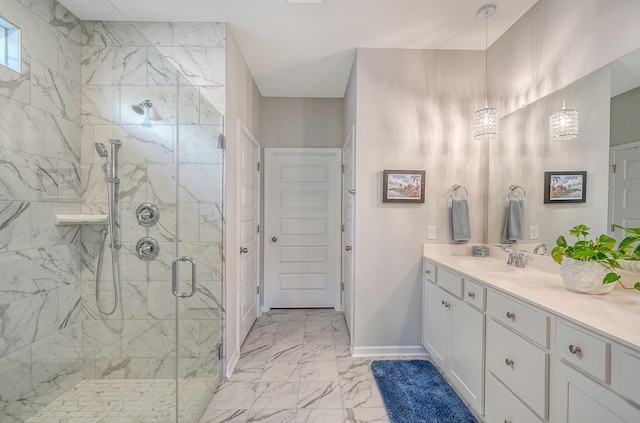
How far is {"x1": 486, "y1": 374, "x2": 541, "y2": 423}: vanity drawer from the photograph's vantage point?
121 cm

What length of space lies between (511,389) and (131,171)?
2431 mm

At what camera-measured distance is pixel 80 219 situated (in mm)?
1606

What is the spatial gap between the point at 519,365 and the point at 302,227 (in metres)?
2.50

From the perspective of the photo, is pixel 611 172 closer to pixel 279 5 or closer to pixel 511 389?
pixel 511 389

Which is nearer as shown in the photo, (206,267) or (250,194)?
(206,267)

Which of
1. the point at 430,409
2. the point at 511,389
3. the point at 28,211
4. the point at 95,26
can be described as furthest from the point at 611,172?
the point at 95,26

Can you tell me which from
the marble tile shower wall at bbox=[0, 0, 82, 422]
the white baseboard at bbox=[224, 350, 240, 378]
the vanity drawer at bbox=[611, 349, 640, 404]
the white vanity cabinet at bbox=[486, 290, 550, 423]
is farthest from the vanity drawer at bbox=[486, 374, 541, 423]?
the marble tile shower wall at bbox=[0, 0, 82, 422]

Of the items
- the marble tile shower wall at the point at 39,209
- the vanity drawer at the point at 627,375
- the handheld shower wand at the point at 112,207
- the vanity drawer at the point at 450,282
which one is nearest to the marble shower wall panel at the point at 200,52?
the marble tile shower wall at the point at 39,209

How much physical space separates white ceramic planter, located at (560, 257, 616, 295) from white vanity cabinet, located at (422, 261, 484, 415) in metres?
0.40

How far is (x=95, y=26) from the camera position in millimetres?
1883

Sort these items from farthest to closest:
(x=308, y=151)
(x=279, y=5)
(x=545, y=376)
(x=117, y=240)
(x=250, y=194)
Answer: (x=308, y=151) < (x=250, y=194) < (x=279, y=5) < (x=117, y=240) < (x=545, y=376)

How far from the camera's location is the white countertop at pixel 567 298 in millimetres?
908

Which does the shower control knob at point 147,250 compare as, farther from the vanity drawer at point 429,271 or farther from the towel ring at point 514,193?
the towel ring at point 514,193

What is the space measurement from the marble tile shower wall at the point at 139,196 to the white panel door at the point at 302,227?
1.51 meters
